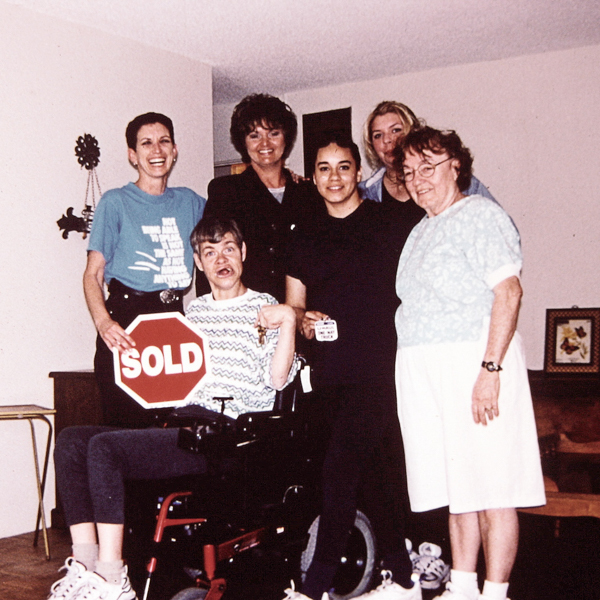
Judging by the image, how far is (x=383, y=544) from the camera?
2215 mm

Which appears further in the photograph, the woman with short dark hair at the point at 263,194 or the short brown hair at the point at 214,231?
the woman with short dark hair at the point at 263,194

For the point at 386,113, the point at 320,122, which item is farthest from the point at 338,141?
the point at 320,122

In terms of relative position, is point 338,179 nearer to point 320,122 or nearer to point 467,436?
point 467,436

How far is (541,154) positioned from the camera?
486 cm

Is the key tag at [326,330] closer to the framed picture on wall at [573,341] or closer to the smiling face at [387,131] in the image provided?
the smiling face at [387,131]

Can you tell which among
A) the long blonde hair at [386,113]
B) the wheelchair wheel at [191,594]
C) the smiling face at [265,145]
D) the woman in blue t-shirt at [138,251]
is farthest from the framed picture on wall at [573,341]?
the wheelchair wheel at [191,594]

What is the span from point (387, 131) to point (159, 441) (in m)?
1.66

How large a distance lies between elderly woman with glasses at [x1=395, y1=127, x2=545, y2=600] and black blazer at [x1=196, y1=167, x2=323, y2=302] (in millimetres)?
756

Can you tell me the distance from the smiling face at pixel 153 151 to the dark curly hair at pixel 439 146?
3.23 ft

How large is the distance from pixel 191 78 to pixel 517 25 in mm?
2163

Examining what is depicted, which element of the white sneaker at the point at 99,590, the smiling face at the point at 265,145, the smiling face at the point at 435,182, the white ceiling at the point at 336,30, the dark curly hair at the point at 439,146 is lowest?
the white sneaker at the point at 99,590

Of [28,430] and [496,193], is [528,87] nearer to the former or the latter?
[496,193]

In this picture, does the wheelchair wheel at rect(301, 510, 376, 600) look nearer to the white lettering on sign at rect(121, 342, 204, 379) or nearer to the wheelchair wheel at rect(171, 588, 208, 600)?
the wheelchair wheel at rect(171, 588, 208, 600)

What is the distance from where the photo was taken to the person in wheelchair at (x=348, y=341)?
2.02 meters
